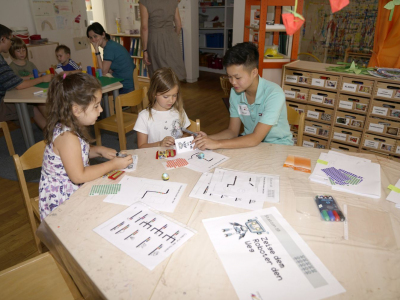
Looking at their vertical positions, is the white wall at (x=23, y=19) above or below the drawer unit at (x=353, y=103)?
above

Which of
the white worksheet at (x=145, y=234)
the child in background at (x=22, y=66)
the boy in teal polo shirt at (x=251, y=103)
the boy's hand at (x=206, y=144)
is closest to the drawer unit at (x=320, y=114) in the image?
the boy in teal polo shirt at (x=251, y=103)

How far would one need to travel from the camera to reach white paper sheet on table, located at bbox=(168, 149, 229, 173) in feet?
4.52

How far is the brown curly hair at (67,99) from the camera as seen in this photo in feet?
4.27

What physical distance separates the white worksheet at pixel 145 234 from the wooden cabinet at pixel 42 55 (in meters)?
3.93

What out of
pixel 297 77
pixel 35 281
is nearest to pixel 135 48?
pixel 297 77

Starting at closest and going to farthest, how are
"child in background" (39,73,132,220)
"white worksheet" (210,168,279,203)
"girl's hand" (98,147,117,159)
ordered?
1. "white worksheet" (210,168,279,203)
2. "child in background" (39,73,132,220)
3. "girl's hand" (98,147,117,159)

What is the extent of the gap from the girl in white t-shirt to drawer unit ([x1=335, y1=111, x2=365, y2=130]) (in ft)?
5.59

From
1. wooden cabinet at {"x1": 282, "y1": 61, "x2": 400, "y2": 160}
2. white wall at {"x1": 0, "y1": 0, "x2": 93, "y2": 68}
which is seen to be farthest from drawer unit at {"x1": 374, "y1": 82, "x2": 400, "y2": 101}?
white wall at {"x1": 0, "y1": 0, "x2": 93, "y2": 68}

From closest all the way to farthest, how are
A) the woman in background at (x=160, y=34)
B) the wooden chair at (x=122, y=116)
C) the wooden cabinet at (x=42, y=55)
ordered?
the wooden chair at (x=122, y=116), the woman in background at (x=160, y=34), the wooden cabinet at (x=42, y=55)

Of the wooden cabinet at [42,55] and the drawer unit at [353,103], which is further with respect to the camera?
the wooden cabinet at [42,55]

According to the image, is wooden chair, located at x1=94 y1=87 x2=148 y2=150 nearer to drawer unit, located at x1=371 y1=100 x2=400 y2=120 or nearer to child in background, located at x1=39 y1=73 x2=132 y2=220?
child in background, located at x1=39 y1=73 x2=132 y2=220

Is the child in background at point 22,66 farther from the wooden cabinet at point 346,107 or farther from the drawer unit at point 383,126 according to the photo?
the drawer unit at point 383,126

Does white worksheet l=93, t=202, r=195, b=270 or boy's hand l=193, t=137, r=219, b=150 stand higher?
boy's hand l=193, t=137, r=219, b=150

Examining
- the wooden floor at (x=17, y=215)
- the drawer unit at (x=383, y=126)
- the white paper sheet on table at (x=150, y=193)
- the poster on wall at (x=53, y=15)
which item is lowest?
the wooden floor at (x=17, y=215)
